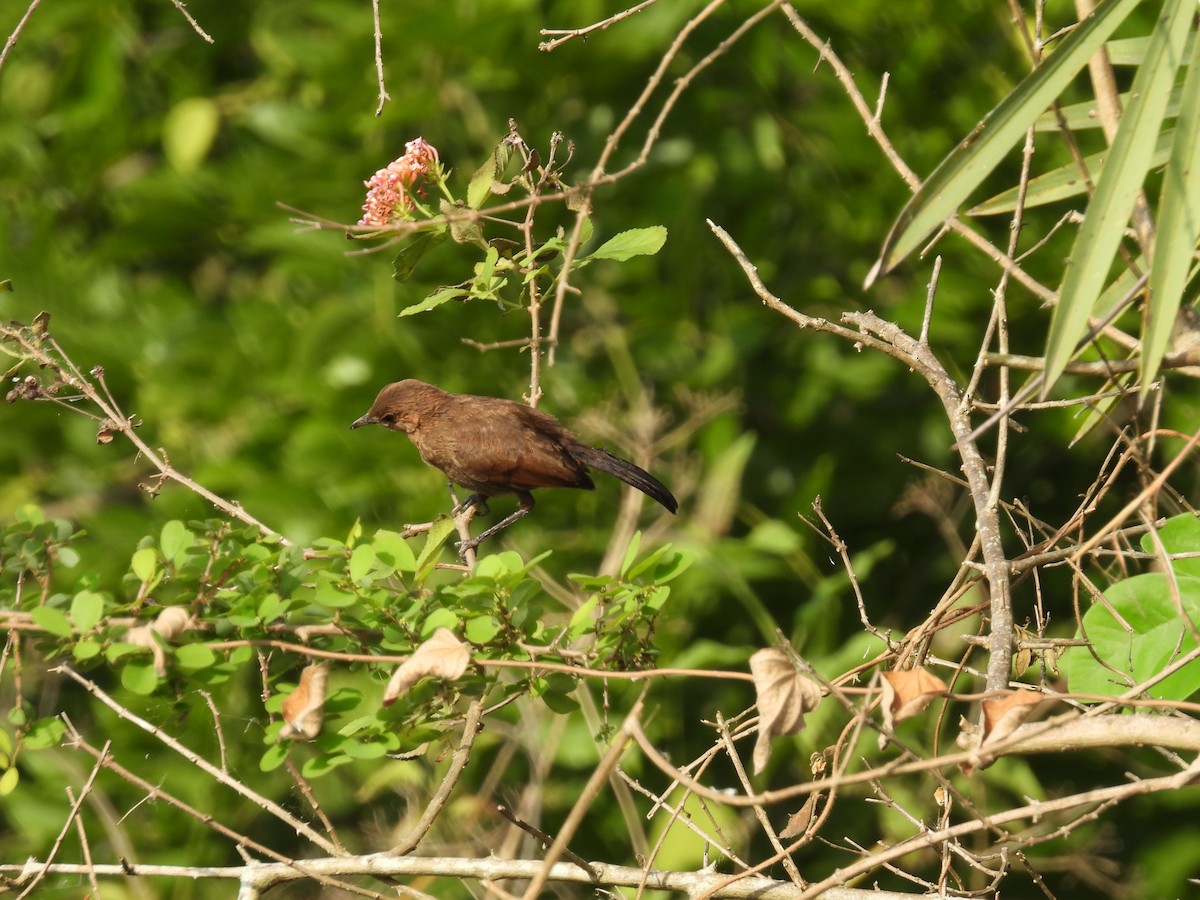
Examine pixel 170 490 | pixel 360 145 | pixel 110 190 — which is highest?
pixel 360 145

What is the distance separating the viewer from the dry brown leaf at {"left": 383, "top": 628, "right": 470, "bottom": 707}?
1.99 meters

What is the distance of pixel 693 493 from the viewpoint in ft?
18.8

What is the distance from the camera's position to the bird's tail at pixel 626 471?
11.4 ft

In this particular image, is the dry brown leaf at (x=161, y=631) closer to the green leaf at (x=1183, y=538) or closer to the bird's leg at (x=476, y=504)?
the green leaf at (x=1183, y=538)

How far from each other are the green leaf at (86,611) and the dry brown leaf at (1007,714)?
1237 mm

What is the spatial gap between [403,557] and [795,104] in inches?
187

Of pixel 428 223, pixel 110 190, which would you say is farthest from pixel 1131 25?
pixel 110 190

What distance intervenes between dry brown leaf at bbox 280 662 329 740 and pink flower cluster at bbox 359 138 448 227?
2.87 ft

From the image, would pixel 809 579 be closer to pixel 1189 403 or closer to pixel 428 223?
pixel 1189 403

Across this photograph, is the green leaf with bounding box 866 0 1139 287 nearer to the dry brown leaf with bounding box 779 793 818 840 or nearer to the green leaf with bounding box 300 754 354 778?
the dry brown leaf with bounding box 779 793 818 840

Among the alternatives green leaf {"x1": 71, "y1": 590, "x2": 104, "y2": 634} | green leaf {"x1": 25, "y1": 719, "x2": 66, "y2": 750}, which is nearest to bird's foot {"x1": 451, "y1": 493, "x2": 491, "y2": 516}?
green leaf {"x1": 25, "y1": 719, "x2": 66, "y2": 750}

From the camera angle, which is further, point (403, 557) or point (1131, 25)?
point (1131, 25)

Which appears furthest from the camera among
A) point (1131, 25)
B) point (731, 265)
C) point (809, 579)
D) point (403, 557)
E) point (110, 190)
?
point (110, 190)

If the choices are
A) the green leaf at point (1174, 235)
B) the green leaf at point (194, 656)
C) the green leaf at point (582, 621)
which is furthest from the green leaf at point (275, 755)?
the green leaf at point (1174, 235)
